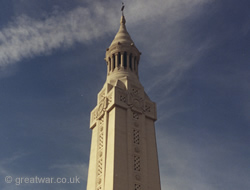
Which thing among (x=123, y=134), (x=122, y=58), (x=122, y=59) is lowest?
(x=123, y=134)

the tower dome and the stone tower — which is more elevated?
the tower dome

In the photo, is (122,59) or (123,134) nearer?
(123,134)

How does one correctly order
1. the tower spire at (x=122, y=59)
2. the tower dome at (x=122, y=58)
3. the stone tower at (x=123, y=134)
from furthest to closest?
the tower dome at (x=122, y=58)
the tower spire at (x=122, y=59)
the stone tower at (x=123, y=134)

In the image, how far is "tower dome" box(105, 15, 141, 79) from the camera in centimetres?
4031

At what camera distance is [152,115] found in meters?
37.3

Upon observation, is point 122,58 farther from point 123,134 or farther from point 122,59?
point 123,134

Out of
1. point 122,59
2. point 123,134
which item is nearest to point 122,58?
point 122,59

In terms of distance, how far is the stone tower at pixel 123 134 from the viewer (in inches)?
1240

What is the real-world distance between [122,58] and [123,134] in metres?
10.5

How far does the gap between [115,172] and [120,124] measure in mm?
5105

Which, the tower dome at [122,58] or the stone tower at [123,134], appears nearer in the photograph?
the stone tower at [123,134]

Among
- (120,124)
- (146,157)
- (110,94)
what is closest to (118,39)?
(110,94)

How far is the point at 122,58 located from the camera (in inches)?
1612

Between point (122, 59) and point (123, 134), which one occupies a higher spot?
point (122, 59)
